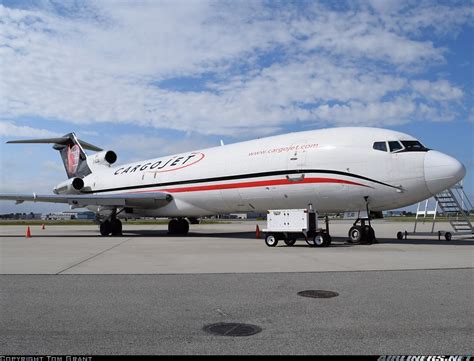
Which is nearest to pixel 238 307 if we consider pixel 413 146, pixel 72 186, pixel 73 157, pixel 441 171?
pixel 441 171

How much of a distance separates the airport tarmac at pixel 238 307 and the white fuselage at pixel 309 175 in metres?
4.71

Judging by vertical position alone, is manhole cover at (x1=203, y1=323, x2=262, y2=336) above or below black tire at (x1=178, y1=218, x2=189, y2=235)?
below

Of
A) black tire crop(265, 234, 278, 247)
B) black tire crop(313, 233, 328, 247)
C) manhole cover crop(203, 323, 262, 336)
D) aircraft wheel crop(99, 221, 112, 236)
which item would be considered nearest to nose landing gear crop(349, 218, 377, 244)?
black tire crop(313, 233, 328, 247)

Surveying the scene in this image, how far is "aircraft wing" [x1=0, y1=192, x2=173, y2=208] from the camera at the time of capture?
22.6 metres

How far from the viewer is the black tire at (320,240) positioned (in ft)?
50.0

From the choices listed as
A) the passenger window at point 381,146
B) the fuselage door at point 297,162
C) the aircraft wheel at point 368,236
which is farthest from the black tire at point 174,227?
the passenger window at point 381,146

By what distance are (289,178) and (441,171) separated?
17.6 feet

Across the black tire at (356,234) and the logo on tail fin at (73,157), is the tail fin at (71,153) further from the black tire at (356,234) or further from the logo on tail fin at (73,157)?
the black tire at (356,234)

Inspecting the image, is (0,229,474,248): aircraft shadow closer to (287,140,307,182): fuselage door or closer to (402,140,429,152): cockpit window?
(287,140,307,182): fuselage door

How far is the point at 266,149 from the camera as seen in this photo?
18.6 metres

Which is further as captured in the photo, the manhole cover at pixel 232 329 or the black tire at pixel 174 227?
the black tire at pixel 174 227

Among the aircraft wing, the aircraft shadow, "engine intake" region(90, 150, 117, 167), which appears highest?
"engine intake" region(90, 150, 117, 167)

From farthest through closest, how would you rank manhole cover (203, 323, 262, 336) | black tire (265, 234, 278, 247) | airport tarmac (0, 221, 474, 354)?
black tire (265, 234, 278, 247)
manhole cover (203, 323, 262, 336)
airport tarmac (0, 221, 474, 354)

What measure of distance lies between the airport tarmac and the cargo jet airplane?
4.83 meters
